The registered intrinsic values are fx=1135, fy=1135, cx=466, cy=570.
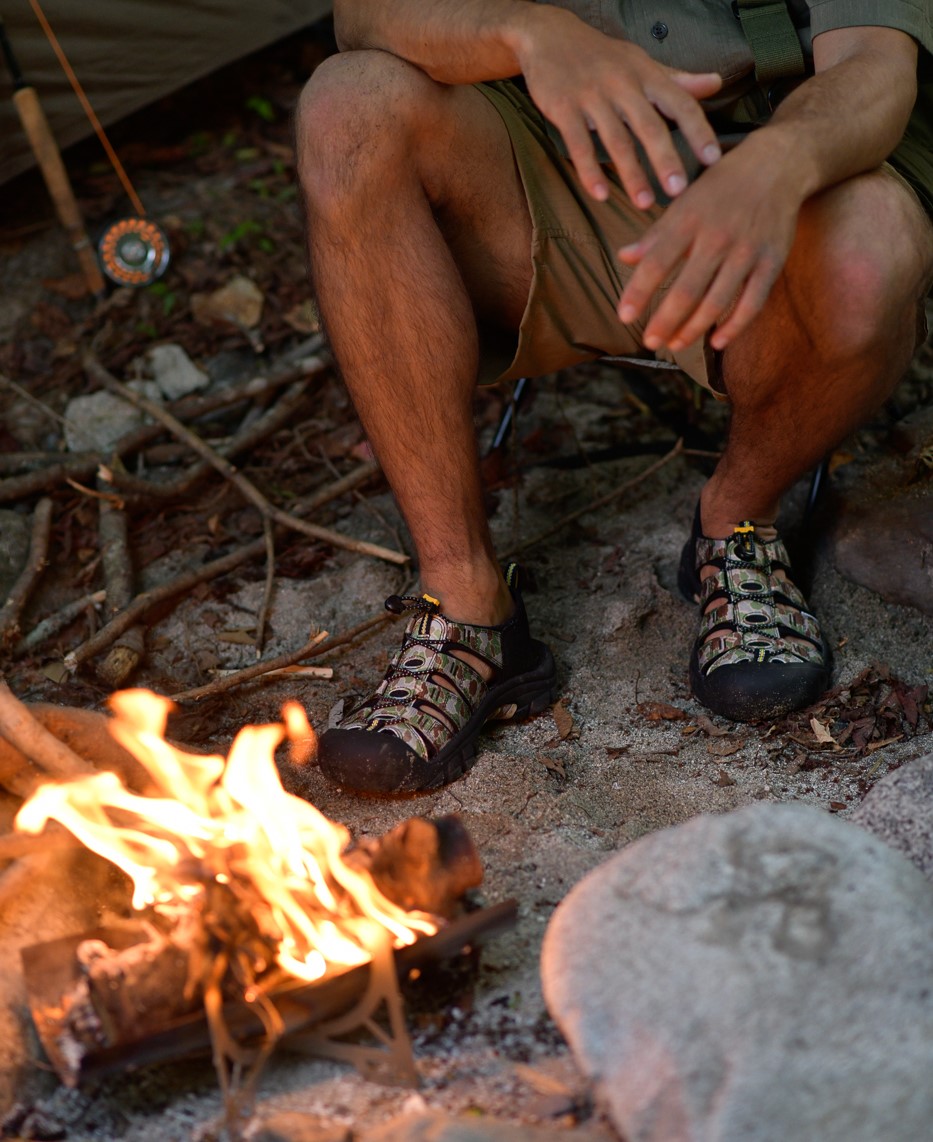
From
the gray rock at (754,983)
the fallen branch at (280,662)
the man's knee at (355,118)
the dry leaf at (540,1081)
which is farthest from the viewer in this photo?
the fallen branch at (280,662)

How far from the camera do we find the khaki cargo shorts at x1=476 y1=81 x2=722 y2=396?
2.55 meters

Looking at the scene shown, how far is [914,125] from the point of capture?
259 centimetres

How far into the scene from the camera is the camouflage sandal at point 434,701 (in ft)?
7.89

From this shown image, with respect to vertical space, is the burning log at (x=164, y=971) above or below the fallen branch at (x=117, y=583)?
above

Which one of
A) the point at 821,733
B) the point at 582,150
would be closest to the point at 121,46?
the point at 582,150

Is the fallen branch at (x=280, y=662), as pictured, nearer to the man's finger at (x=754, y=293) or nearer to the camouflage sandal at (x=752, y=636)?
the camouflage sandal at (x=752, y=636)

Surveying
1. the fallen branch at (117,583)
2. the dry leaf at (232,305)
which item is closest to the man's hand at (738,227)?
the fallen branch at (117,583)

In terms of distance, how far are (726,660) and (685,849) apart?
1.04 meters

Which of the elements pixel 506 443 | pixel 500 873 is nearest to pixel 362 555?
pixel 506 443

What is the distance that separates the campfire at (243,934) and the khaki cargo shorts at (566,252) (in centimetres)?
122

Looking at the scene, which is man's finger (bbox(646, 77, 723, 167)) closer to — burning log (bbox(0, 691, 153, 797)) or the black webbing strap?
the black webbing strap

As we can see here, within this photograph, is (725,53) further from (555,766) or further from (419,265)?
(555,766)

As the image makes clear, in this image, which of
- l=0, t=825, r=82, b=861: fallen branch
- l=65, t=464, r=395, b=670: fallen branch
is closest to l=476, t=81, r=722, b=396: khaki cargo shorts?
l=65, t=464, r=395, b=670: fallen branch

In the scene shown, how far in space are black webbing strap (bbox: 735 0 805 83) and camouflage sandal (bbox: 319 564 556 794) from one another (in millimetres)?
1312
